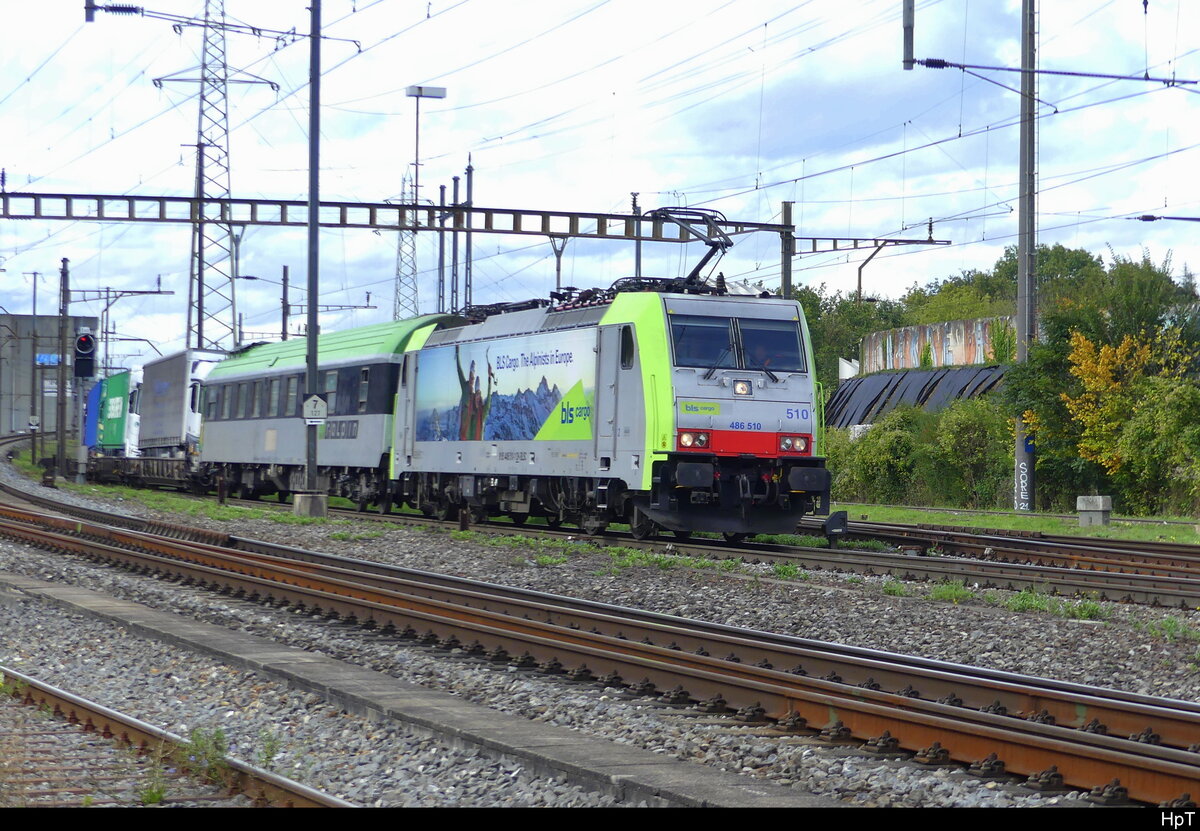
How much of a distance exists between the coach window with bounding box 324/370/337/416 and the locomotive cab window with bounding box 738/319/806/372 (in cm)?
1262

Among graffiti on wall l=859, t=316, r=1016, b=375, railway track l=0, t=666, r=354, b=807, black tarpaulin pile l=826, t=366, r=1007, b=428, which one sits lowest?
railway track l=0, t=666, r=354, b=807

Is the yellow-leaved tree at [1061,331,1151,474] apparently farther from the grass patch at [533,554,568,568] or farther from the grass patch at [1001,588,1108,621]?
the grass patch at [1001,588,1108,621]

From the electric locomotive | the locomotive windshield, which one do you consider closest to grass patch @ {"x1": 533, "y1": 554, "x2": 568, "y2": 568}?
the electric locomotive

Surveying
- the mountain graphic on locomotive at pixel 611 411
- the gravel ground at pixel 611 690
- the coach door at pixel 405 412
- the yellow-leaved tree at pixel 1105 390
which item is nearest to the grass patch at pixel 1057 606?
the gravel ground at pixel 611 690

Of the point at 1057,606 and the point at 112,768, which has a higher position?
the point at 1057,606

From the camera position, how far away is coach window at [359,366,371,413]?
26938mm

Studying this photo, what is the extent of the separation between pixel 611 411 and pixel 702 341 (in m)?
1.66

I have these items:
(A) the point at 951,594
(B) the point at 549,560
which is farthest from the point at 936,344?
(A) the point at 951,594

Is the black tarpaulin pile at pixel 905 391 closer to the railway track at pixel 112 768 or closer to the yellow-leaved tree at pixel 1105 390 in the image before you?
the yellow-leaved tree at pixel 1105 390

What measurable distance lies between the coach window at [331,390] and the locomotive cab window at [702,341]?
12541mm

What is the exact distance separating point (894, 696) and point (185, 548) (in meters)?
12.5

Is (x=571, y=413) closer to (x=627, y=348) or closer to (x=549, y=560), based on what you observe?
(x=627, y=348)

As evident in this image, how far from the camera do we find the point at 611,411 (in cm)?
1892

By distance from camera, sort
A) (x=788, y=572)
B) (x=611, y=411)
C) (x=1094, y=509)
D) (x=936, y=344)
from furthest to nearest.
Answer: (x=936, y=344), (x=1094, y=509), (x=611, y=411), (x=788, y=572)
